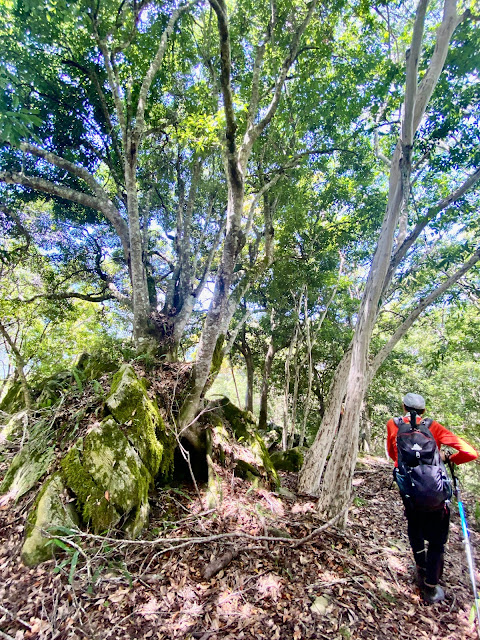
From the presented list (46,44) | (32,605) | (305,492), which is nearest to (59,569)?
(32,605)

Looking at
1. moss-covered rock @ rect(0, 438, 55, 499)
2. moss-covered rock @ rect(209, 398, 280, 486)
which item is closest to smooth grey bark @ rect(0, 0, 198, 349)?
moss-covered rock @ rect(209, 398, 280, 486)

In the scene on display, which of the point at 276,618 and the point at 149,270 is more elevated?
the point at 149,270

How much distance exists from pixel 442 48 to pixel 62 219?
32.6 feet

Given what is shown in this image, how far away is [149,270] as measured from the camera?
7.77m

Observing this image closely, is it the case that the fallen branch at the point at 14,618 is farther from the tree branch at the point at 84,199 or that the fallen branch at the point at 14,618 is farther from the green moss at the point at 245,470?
the tree branch at the point at 84,199

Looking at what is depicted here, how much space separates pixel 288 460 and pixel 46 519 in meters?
Answer: 6.18

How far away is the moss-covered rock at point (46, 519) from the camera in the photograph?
2736 millimetres

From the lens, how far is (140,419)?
3898mm

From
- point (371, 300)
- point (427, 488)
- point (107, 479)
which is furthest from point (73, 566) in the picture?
point (371, 300)

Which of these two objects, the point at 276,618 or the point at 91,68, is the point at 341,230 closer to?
the point at 91,68

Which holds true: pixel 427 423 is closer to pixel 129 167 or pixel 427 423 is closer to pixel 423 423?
pixel 423 423

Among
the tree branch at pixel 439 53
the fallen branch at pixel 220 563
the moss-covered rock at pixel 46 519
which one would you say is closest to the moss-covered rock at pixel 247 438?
the fallen branch at pixel 220 563

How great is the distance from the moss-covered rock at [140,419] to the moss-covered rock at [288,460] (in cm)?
427

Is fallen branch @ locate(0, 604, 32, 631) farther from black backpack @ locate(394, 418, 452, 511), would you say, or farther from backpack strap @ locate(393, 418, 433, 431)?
backpack strap @ locate(393, 418, 433, 431)
